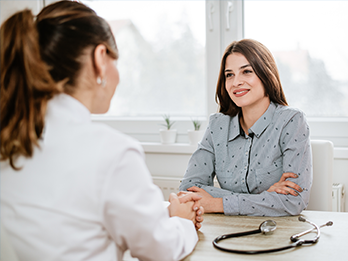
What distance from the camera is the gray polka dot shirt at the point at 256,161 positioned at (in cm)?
132

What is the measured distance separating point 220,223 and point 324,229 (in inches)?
12.7

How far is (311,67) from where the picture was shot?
2.18 metres

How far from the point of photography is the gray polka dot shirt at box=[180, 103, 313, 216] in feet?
4.33

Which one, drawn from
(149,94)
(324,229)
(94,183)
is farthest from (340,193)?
(94,183)

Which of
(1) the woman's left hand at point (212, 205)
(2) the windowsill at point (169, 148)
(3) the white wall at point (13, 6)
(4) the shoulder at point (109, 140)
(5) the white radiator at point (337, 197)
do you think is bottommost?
(5) the white radiator at point (337, 197)

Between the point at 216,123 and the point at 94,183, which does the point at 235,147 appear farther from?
the point at 94,183

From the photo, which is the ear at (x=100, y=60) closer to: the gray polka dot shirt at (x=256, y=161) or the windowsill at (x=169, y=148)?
the gray polka dot shirt at (x=256, y=161)

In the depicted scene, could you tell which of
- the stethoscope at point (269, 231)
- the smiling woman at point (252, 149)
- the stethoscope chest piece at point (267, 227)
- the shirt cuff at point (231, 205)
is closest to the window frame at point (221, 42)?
the smiling woman at point (252, 149)

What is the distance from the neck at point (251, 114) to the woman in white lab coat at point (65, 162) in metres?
1.02

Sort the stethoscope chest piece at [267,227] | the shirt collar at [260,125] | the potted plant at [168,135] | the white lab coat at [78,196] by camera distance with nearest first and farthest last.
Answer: the white lab coat at [78,196]
the stethoscope chest piece at [267,227]
the shirt collar at [260,125]
the potted plant at [168,135]

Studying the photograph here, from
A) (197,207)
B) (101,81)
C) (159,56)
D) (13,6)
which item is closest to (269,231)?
(197,207)

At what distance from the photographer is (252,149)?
1558 millimetres

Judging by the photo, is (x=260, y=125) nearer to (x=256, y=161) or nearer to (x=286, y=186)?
(x=256, y=161)

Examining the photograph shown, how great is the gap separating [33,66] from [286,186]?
1.07 metres
